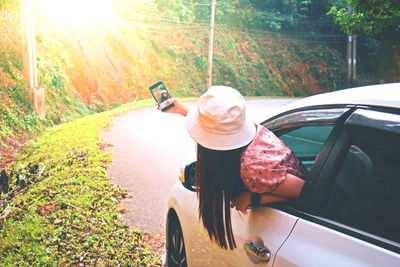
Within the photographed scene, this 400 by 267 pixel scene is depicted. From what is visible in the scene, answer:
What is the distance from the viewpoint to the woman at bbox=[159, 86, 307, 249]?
1879 millimetres

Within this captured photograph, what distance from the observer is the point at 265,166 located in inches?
73.4

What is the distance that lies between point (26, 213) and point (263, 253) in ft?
13.3

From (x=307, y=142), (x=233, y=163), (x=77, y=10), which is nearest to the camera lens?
(x=233, y=163)

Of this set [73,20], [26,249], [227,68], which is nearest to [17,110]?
[26,249]

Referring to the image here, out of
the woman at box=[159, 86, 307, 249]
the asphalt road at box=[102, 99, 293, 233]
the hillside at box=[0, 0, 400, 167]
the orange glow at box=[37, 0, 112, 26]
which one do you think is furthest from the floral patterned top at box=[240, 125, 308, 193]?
the orange glow at box=[37, 0, 112, 26]

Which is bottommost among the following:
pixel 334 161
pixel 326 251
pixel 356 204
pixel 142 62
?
pixel 142 62

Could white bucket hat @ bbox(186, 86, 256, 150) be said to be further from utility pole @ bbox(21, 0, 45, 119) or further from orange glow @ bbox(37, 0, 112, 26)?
orange glow @ bbox(37, 0, 112, 26)

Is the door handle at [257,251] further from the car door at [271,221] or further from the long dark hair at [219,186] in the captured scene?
the long dark hair at [219,186]

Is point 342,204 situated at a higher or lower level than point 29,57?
higher

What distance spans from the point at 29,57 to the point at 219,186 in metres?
12.2

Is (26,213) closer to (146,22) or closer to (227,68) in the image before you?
(146,22)

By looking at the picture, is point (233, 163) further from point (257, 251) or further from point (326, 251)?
point (326, 251)

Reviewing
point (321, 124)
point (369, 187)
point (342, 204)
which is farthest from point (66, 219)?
point (369, 187)

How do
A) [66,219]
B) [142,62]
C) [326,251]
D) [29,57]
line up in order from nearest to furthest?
[326,251]
[66,219]
[29,57]
[142,62]
